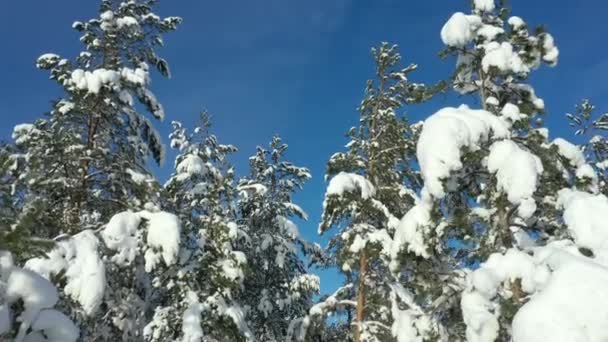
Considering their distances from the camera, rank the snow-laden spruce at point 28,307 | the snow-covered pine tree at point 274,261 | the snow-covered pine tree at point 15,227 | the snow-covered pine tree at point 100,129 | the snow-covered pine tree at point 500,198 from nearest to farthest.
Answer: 1. the snow-covered pine tree at point 15,227
2. the snow-laden spruce at point 28,307
3. the snow-covered pine tree at point 500,198
4. the snow-covered pine tree at point 100,129
5. the snow-covered pine tree at point 274,261

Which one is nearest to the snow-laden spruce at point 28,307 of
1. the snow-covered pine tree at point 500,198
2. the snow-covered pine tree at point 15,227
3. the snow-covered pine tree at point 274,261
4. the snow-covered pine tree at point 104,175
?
the snow-covered pine tree at point 15,227

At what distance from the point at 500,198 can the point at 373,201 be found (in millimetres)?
7088

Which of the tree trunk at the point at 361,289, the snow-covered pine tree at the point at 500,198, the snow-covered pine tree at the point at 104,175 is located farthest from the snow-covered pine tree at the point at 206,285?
the snow-covered pine tree at the point at 500,198

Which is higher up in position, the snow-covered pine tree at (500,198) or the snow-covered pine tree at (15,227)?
the snow-covered pine tree at (500,198)

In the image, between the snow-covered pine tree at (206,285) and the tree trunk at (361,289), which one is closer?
the snow-covered pine tree at (206,285)

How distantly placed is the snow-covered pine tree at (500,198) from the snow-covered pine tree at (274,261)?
40.2 ft

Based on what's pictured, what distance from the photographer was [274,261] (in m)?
22.6

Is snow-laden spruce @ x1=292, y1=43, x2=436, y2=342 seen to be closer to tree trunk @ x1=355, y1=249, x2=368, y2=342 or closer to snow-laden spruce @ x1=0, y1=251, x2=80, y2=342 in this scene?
tree trunk @ x1=355, y1=249, x2=368, y2=342

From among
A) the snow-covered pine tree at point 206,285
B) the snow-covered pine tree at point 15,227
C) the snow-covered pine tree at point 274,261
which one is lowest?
the snow-covered pine tree at point 15,227

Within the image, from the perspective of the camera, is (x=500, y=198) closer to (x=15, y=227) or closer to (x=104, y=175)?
(x=15, y=227)

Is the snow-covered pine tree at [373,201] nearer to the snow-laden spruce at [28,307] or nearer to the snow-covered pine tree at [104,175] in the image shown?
the snow-covered pine tree at [104,175]

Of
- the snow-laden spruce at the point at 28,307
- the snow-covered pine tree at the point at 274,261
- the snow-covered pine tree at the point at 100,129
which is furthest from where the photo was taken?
the snow-covered pine tree at the point at 274,261

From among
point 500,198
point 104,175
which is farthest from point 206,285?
point 500,198

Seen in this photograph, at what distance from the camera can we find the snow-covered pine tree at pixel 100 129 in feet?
35.6
